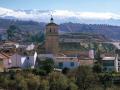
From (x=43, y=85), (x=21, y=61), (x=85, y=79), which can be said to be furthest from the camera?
(x=21, y=61)

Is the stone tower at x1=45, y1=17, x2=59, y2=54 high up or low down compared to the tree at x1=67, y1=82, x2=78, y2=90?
up

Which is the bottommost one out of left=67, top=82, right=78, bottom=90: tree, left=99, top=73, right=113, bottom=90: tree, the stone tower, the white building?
left=67, top=82, right=78, bottom=90: tree

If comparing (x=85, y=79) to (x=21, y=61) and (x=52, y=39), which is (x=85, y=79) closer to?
(x=21, y=61)

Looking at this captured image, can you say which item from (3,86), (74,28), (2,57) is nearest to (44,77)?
(3,86)

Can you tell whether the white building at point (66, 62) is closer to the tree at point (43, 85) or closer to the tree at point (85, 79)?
the tree at point (85, 79)

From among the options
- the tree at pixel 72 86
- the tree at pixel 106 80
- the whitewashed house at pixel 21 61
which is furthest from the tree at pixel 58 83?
the whitewashed house at pixel 21 61

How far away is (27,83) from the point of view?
27.1 m

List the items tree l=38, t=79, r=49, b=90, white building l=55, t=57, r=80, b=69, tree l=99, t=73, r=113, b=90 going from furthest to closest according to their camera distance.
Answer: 1. white building l=55, t=57, r=80, b=69
2. tree l=99, t=73, r=113, b=90
3. tree l=38, t=79, r=49, b=90

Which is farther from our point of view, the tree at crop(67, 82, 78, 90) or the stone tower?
the stone tower

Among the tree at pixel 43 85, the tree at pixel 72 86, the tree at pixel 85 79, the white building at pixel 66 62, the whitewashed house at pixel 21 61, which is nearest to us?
the tree at pixel 43 85

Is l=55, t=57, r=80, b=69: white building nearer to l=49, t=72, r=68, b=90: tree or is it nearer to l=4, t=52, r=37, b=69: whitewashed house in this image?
l=4, t=52, r=37, b=69: whitewashed house

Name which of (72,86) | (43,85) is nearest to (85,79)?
(72,86)

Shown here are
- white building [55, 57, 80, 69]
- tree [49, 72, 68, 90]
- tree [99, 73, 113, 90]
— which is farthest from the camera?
white building [55, 57, 80, 69]

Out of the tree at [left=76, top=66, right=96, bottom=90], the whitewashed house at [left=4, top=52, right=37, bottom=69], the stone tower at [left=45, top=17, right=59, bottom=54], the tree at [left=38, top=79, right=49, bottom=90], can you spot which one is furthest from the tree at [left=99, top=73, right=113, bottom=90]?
the stone tower at [left=45, top=17, right=59, bottom=54]
